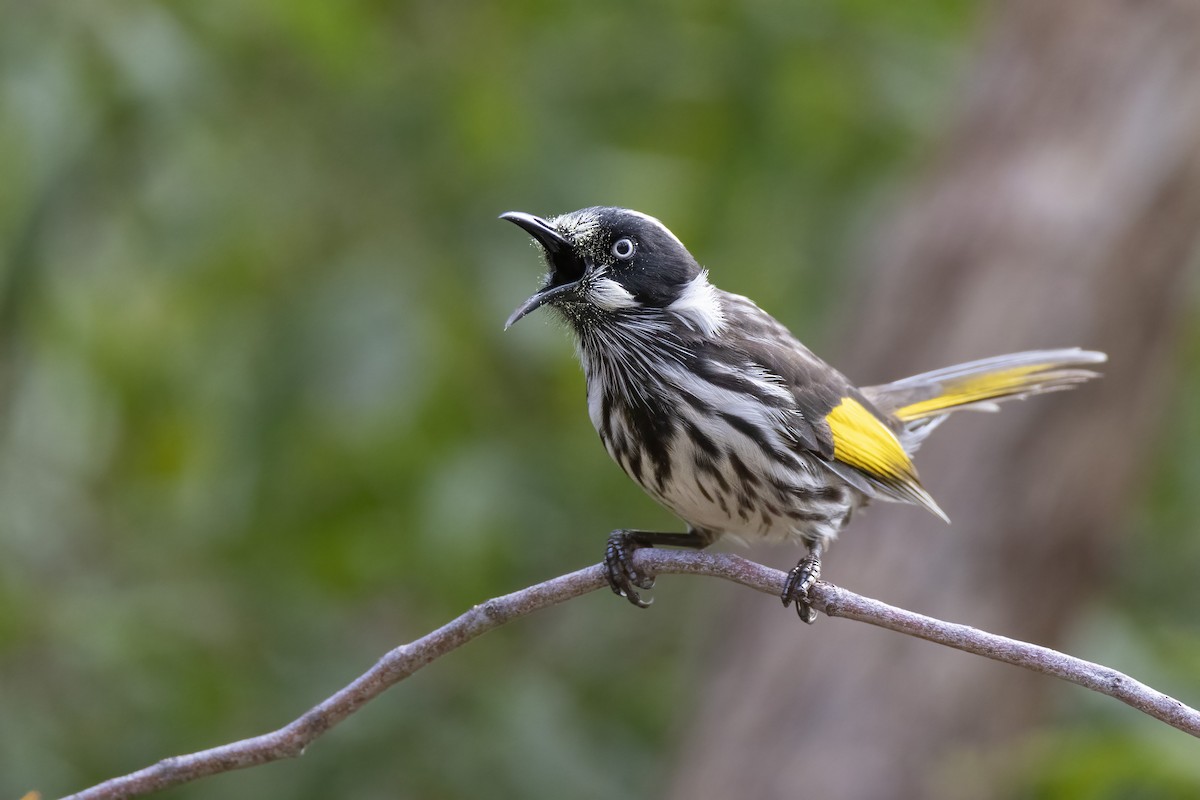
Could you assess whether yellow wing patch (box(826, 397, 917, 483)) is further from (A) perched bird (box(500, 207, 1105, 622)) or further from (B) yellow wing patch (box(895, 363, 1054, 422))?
(B) yellow wing patch (box(895, 363, 1054, 422))

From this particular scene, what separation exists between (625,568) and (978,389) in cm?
155

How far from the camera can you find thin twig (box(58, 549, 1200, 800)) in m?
2.12

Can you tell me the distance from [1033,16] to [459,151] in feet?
9.65

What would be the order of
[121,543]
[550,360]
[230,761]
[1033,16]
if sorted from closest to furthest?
[230,761] → [550,360] → [121,543] → [1033,16]

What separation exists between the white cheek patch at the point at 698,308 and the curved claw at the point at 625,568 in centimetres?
52

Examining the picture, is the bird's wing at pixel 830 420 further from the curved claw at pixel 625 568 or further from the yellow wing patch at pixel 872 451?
the curved claw at pixel 625 568

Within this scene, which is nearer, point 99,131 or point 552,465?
point 99,131

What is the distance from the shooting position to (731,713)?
5.73 meters

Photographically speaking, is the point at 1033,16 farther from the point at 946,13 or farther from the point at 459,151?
the point at 459,151

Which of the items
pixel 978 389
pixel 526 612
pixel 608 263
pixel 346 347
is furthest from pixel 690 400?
pixel 346 347

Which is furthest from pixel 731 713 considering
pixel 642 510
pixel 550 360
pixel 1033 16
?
pixel 1033 16

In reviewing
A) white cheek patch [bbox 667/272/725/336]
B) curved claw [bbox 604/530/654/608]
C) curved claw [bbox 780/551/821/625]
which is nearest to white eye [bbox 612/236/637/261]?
white cheek patch [bbox 667/272/725/336]

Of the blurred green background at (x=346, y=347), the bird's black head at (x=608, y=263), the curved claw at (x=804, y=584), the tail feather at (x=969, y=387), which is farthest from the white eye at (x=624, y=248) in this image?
the blurred green background at (x=346, y=347)

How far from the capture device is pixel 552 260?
3230 millimetres
